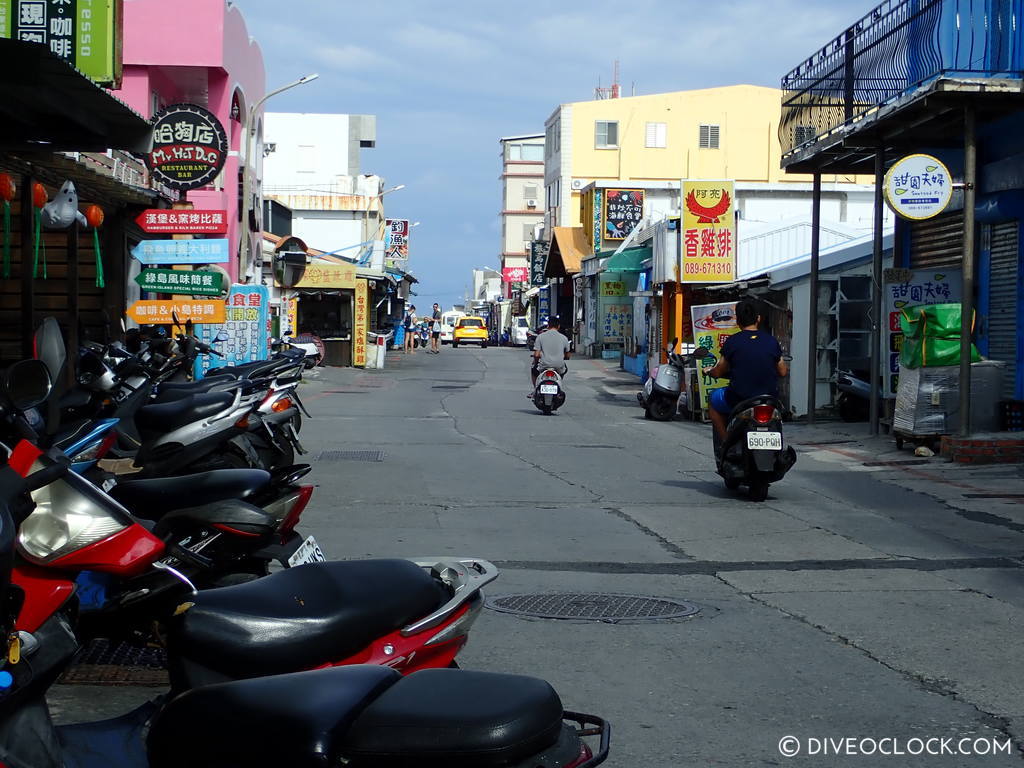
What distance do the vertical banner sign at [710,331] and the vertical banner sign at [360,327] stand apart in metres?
20.7

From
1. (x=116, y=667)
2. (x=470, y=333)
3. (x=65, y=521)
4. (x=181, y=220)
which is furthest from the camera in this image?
(x=470, y=333)

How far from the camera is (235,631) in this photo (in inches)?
134

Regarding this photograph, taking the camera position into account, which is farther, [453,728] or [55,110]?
[55,110]

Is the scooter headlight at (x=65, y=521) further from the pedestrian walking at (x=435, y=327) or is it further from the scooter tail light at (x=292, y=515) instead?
the pedestrian walking at (x=435, y=327)

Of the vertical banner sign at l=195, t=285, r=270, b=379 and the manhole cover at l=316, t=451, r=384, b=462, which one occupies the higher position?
the vertical banner sign at l=195, t=285, r=270, b=379

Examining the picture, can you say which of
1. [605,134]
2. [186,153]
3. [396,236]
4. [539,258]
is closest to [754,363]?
[186,153]

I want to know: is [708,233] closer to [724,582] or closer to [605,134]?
[724,582]

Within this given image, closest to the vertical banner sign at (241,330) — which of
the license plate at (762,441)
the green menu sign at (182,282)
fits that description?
the green menu sign at (182,282)

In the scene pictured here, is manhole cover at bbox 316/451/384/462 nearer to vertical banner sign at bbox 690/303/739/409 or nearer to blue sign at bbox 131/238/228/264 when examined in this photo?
blue sign at bbox 131/238/228/264

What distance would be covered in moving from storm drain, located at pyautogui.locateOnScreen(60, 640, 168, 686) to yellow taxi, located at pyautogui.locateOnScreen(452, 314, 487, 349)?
2648 inches

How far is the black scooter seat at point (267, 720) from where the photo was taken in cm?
240

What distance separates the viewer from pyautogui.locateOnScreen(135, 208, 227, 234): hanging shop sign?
61.2 ft

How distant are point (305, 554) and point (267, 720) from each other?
2951mm

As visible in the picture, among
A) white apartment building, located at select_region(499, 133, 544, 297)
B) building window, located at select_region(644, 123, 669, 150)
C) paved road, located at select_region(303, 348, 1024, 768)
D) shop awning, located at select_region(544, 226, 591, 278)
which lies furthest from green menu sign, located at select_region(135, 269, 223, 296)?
white apartment building, located at select_region(499, 133, 544, 297)
